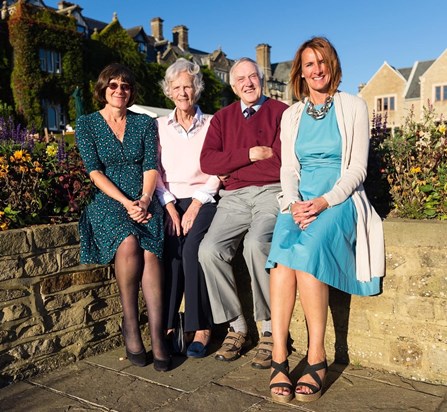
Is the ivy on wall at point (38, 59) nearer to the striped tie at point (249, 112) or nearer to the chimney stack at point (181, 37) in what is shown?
the chimney stack at point (181, 37)

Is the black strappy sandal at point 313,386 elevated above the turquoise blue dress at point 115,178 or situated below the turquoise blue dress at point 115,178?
below

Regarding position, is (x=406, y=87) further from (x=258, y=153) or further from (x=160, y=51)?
(x=258, y=153)

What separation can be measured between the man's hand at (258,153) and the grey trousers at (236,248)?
0.19 metres

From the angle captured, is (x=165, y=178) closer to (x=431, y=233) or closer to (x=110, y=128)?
(x=110, y=128)

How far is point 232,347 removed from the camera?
311cm

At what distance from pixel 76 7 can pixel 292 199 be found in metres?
32.3

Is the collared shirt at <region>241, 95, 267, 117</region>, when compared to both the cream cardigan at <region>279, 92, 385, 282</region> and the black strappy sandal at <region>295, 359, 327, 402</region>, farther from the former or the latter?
the black strappy sandal at <region>295, 359, 327, 402</region>

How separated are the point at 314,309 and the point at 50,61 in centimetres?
2438

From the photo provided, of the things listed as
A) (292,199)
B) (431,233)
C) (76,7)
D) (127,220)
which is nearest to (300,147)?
(292,199)

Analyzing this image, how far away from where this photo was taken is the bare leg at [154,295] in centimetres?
300

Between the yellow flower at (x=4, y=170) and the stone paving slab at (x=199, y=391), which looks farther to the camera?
the yellow flower at (x=4, y=170)

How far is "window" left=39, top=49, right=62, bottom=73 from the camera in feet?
77.4

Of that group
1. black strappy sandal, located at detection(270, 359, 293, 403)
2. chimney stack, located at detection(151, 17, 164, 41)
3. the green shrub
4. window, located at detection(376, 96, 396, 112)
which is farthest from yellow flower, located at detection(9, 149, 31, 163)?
chimney stack, located at detection(151, 17, 164, 41)

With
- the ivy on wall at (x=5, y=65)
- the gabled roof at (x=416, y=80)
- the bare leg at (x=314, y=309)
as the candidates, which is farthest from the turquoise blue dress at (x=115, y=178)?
the gabled roof at (x=416, y=80)
